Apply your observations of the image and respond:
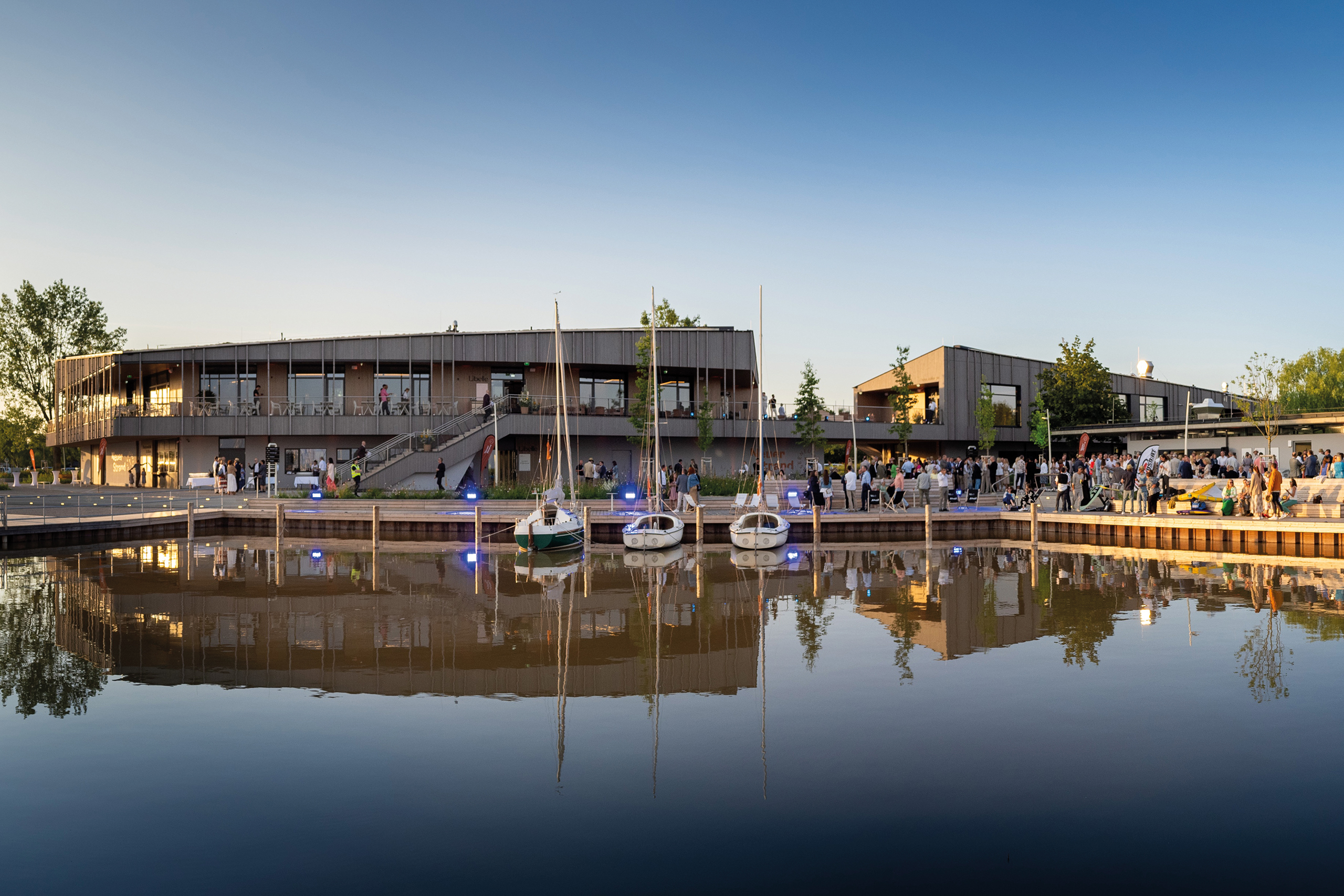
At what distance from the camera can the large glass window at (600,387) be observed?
5328 centimetres

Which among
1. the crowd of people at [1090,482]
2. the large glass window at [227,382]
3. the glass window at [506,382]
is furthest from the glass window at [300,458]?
the crowd of people at [1090,482]

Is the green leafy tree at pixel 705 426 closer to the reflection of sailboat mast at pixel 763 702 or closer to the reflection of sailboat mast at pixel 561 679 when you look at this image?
the reflection of sailboat mast at pixel 763 702

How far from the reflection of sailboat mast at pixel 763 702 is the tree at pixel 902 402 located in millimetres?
36378

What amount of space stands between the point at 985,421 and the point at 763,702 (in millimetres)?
52366

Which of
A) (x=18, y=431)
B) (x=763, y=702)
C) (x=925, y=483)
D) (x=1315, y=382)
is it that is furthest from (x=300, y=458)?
(x=1315, y=382)

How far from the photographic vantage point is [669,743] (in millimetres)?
10383

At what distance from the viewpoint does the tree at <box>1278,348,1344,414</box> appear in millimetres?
92750

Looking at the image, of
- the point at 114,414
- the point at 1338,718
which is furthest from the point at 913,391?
the point at 1338,718

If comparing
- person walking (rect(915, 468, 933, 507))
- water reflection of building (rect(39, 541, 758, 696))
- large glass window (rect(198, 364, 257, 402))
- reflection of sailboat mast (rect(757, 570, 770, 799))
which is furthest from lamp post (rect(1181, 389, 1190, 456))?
large glass window (rect(198, 364, 257, 402))

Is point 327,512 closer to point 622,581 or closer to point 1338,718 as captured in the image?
point 622,581

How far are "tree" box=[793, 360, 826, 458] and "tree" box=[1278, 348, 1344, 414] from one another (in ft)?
205

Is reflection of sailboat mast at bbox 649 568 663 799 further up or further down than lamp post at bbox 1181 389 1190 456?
further down

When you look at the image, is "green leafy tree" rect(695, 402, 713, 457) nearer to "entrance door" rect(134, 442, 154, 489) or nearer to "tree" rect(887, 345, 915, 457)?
"tree" rect(887, 345, 915, 457)

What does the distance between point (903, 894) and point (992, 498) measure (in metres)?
38.5
